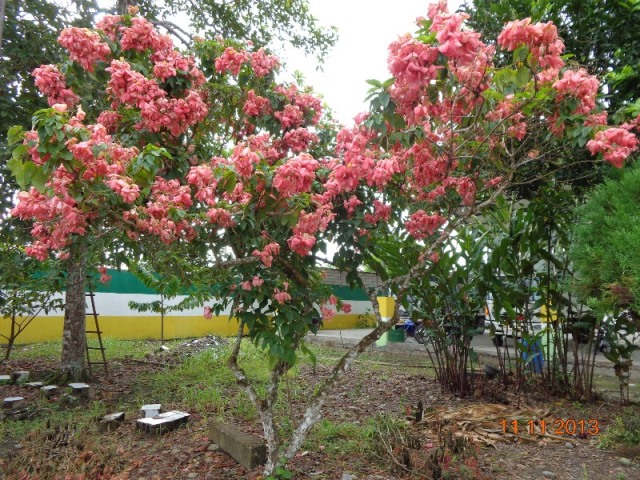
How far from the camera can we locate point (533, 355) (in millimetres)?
4949

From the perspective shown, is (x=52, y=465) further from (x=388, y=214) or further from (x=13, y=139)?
(x=388, y=214)

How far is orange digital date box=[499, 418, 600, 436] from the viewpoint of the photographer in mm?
4012

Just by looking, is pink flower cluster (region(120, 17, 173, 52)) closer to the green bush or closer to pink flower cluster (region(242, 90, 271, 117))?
pink flower cluster (region(242, 90, 271, 117))

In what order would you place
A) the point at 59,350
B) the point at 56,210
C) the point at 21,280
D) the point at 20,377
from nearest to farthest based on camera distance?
the point at 56,210 → the point at 21,280 → the point at 20,377 → the point at 59,350

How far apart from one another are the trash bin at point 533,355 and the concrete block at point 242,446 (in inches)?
121

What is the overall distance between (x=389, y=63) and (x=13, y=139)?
1.87 m

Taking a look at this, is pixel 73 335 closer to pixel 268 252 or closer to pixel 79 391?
pixel 79 391

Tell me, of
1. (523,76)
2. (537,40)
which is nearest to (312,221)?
(523,76)

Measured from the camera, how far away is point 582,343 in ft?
17.3

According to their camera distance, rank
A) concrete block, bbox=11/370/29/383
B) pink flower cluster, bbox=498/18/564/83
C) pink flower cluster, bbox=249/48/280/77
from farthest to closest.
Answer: concrete block, bbox=11/370/29/383
pink flower cluster, bbox=249/48/280/77
pink flower cluster, bbox=498/18/564/83

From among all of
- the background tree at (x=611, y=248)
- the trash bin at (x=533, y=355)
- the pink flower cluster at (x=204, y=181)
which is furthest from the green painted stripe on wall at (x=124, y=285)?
the pink flower cluster at (x=204, y=181)

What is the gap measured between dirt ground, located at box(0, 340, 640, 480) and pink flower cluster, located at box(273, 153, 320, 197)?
1.91 m

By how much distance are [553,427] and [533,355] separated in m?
0.96

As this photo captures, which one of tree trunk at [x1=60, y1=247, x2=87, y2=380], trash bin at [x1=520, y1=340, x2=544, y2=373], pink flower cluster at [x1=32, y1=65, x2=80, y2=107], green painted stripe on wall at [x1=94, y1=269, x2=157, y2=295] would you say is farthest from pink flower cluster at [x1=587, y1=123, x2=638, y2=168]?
green painted stripe on wall at [x1=94, y1=269, x2=157, y2=295]
